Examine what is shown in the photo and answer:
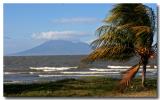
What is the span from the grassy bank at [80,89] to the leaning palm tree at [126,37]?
0.36ft

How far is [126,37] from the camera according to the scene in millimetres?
10148

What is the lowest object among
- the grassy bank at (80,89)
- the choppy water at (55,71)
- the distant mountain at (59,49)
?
the grassy bank at (80,89)

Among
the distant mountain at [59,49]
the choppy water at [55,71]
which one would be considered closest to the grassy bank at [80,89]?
the choppy water at [55,71]

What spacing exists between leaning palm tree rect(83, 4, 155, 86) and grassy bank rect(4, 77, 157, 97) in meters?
0.11

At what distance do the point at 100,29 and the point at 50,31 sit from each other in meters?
0.56

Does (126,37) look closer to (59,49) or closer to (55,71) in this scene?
(59,49)

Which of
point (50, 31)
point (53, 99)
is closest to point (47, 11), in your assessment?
point (50, 31)

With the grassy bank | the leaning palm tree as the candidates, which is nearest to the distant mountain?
the leaning palm tree

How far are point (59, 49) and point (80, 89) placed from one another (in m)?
0.51

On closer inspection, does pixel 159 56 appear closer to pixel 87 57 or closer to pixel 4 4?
pixel 87 57

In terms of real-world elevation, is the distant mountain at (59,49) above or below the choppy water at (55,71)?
above

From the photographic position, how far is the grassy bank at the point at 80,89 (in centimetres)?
1012

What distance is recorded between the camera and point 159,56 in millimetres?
10000

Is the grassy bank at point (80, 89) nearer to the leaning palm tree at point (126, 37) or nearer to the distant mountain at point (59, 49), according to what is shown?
the leaning palm tree at point (126, 37)
